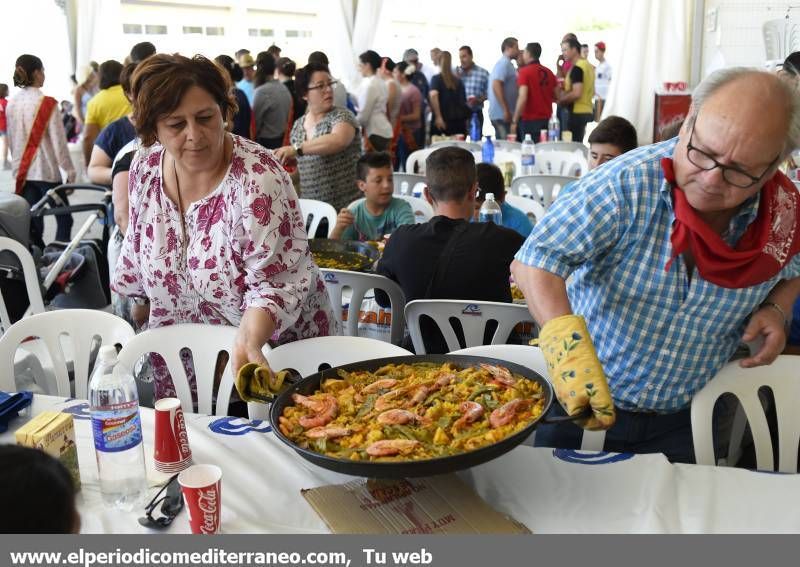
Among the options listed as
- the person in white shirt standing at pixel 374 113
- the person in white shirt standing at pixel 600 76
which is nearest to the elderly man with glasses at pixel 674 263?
the person in white shirt standing at pixel 374 113

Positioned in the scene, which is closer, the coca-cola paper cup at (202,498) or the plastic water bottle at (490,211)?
the coca-cola paper cup at (202,498)

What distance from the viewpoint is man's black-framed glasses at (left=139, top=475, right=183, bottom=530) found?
4.53 ft

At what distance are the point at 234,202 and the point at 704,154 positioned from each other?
118 cm

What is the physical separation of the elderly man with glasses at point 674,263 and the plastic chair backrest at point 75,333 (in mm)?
1314

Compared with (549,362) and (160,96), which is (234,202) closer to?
(160,96)

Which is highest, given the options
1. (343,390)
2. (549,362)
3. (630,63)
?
(630,63)

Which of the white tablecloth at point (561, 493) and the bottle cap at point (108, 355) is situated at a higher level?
the bottle cap at point (108, 355)

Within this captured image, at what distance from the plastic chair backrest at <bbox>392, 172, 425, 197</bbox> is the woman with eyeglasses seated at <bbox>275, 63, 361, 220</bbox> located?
600 millimetres

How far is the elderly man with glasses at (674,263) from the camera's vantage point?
147cm

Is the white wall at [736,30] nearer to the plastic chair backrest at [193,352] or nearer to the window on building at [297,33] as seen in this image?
the plastic chair backrest at [193,352]

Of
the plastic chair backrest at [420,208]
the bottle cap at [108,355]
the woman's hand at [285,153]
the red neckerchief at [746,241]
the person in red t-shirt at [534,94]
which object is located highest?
the person in red t-shirt at [534,94]

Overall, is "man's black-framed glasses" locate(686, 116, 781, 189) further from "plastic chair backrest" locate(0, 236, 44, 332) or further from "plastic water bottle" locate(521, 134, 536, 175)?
"plastic water bottle" locate(521, 134, 536, 175)

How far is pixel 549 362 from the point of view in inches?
58.5

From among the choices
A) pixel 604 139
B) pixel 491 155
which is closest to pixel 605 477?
pixel 604 139
